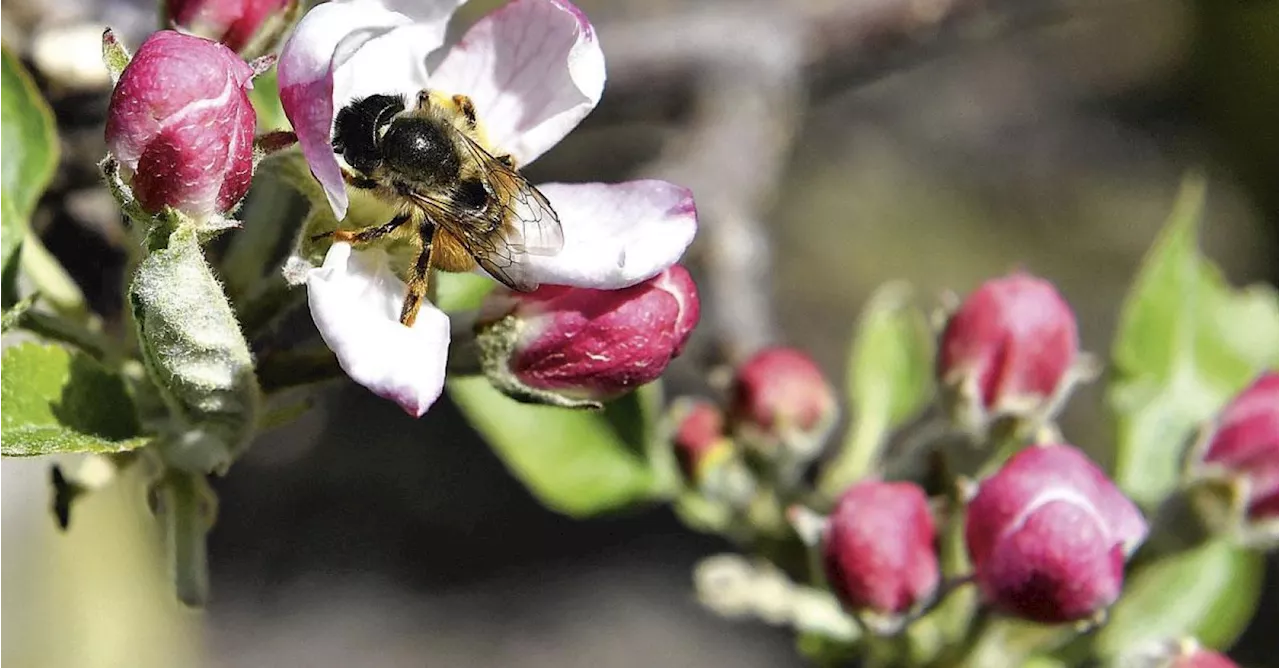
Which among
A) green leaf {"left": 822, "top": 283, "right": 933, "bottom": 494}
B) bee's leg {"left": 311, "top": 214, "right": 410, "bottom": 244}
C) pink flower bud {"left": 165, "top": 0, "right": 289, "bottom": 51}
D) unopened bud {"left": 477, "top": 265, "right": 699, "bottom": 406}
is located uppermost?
pink flower bud {"left": 165, "top": 0, "right": 289, "bottom": 51}

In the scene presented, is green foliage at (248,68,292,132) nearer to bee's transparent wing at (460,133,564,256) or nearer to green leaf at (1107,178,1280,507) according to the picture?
bee's transparent wing at (460,133,564,256)

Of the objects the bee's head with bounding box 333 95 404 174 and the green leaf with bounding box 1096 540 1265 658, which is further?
the green leaf with bounding box 1096 540 1265 658

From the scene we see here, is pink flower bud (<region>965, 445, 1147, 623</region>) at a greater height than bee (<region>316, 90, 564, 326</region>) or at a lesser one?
lesser

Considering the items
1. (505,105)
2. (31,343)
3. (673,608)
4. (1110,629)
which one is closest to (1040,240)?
(673,608)

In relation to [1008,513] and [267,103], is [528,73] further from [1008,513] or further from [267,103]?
[1008,513]

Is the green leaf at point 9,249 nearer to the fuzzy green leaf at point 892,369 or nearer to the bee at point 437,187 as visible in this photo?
the bee at point 437,187

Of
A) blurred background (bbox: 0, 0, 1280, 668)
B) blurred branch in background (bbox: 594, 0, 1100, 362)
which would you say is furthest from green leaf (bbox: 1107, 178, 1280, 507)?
blurred background (bbox: 0, 0, 1280, 668)

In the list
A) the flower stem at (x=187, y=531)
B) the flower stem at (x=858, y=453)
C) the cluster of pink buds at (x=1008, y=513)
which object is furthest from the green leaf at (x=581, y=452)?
the flower stem at (x=187, y=531)
